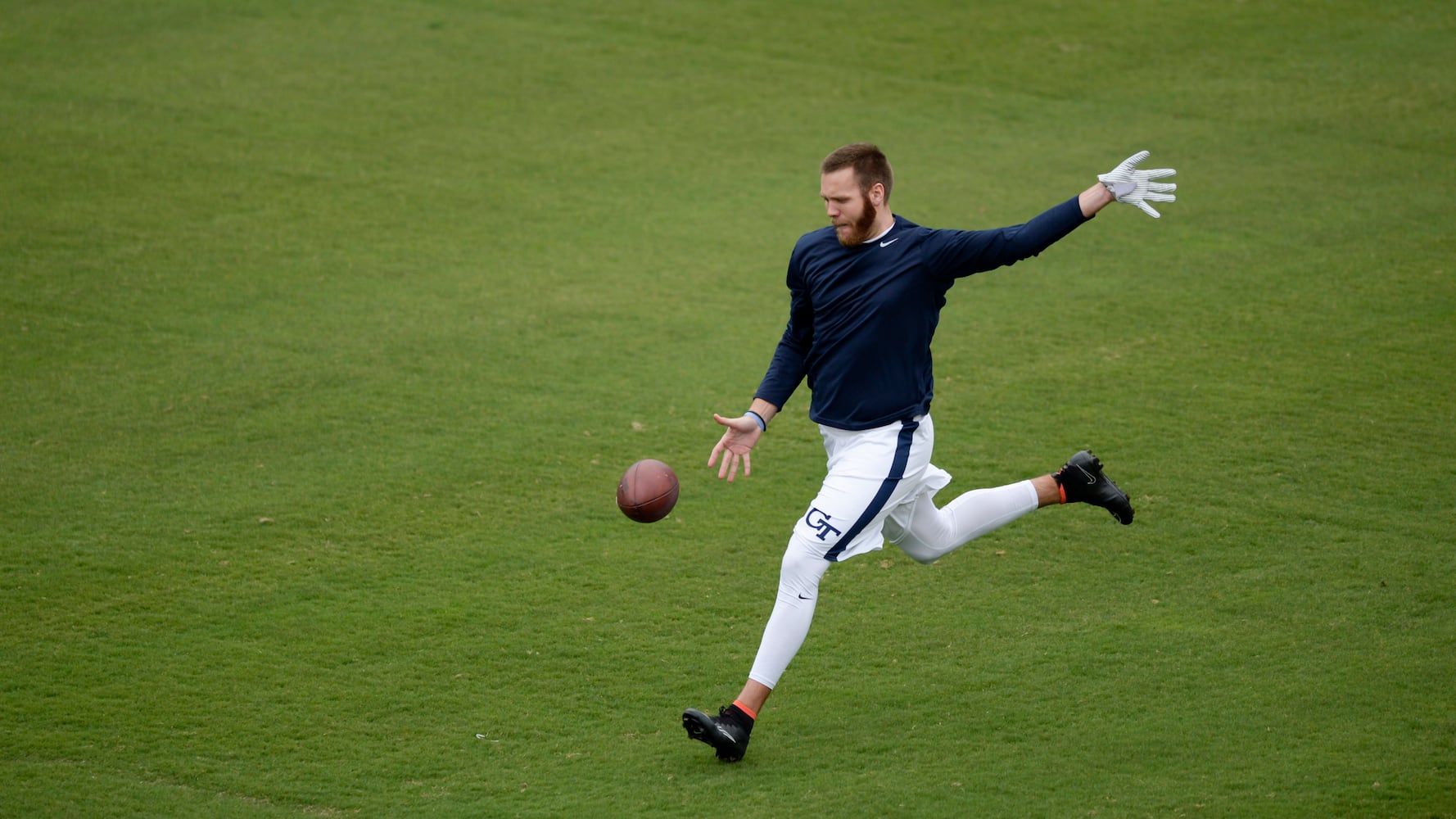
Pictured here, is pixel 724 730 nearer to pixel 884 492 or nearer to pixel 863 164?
pixel 884 492

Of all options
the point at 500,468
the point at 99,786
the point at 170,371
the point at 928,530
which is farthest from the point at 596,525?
the point at 170,371

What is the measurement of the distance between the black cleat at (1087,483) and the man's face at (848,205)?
5.55ft

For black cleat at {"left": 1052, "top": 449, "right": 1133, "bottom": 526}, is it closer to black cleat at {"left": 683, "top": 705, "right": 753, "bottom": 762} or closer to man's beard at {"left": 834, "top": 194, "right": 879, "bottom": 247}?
man's beard at {"left": 834, "top": 194, "right": 879, "bottom": 247}

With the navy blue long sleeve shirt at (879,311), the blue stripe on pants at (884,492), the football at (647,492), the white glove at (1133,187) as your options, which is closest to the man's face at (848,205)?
the navy blue long sleeve shirt at (879,311)

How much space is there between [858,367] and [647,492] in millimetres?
1126

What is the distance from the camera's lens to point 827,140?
583 inches

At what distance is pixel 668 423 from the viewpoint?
900 cm

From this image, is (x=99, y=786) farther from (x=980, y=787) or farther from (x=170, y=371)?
(x=170, y=371)

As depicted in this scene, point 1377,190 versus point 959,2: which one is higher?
point 959,2

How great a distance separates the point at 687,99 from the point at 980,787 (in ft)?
39.7

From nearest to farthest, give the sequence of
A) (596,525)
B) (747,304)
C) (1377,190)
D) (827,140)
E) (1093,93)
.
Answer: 1. (596,525)
2. (747,304)
3. (1377,190)
4. (827,140)
5. (1093,93)

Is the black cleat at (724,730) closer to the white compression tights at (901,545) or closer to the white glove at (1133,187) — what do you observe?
the white compression tights at (901,545)

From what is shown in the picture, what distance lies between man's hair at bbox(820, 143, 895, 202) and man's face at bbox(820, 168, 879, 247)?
21 mm

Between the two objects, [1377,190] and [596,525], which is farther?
[1377,190]
